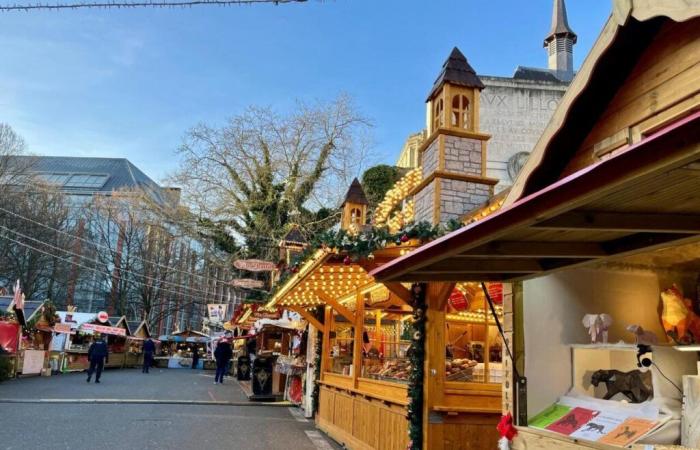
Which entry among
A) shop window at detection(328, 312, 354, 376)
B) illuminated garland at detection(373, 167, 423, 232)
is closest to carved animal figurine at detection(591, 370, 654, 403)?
shop window at detection(328, 312, 354, 376)

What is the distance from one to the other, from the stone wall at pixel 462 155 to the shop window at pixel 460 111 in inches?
15.4

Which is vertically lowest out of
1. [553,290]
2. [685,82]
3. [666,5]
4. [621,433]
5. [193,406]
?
[193,406]

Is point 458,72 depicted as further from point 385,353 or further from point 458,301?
point 385,353

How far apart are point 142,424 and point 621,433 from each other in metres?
10.2

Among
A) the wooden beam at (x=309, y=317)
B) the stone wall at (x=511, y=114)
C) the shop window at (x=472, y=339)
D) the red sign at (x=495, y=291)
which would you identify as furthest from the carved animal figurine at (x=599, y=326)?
the stone wall at (x=511, y=114)

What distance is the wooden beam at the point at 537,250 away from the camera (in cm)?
387

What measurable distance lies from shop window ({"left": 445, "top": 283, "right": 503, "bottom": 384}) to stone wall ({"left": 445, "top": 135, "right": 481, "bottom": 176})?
3.00m

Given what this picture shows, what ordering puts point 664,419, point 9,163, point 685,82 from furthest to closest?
point 9,163 < point 685,82 < point 664,419

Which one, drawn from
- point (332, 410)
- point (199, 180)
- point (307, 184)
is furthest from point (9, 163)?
point (332, 410)

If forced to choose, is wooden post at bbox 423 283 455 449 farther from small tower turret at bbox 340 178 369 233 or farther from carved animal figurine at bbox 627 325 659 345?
small tower turret at bbox 340 178 369 233

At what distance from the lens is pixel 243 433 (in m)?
11.2

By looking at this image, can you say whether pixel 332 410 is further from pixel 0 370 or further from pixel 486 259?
pixel 0 370

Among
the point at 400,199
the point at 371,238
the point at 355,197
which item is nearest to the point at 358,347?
the point at 371,238

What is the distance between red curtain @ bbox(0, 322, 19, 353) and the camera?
2118cm
